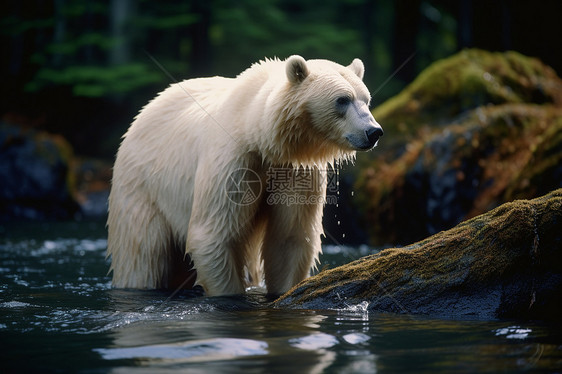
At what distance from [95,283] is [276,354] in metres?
3.98

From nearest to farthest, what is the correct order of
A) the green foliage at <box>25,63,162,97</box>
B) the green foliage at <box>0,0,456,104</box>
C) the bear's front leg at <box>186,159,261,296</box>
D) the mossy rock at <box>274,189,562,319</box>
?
the mossy rock at <box>274,189,562,319</box> → the bear's front leg at <box>186,159,261,296</box> → the green foliage at <box>25,63,162,97</box> → the green foliage at <box>0,0,456,104</box>

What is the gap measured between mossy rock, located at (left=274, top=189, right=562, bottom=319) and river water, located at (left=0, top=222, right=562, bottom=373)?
0.17 metres

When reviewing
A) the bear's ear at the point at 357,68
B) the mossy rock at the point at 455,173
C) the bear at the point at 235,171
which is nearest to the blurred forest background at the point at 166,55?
the mossy rock at the point at 455,173

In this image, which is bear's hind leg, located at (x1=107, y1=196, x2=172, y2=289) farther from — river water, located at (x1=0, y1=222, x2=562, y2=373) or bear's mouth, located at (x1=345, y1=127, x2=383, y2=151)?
bear's mouth, located at (x1=345, y1=127, x2=383, y2=151)

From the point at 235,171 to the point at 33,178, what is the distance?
11.9 meters

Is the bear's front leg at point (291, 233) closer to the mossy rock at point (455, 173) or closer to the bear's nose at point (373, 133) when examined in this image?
the bear's nose at point (373, 133)

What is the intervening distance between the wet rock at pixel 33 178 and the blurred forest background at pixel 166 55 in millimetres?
26

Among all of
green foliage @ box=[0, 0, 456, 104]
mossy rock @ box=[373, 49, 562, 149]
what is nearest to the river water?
mossy rock @ box=[373, 49, 562, 149]

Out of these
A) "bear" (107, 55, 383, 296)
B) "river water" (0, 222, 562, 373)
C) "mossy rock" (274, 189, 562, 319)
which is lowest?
"river water" (0, 222, 562, 373)

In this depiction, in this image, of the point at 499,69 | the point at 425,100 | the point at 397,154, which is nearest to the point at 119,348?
the point at 397,154

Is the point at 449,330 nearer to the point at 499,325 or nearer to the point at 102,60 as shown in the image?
the point at 499,325

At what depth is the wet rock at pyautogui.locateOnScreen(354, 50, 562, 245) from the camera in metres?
9.27

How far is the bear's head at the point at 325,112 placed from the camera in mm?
5262

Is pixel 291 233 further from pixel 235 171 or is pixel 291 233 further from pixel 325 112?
pixel 325 112
